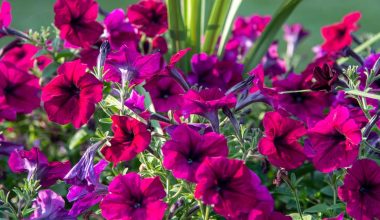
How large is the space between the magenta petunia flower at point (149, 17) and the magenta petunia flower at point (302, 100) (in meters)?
0.35

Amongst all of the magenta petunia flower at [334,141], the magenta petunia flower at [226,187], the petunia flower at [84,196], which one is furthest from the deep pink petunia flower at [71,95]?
the magenta petunia flower at [334,141]

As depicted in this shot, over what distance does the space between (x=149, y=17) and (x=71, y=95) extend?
537 mm

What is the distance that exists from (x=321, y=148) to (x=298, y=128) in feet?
A: 0.19

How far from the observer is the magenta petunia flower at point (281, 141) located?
3.97 ft

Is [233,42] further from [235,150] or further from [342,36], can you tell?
[235,150]

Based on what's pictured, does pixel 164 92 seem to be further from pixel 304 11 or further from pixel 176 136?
pixel 304 11

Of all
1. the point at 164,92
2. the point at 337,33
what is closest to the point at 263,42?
the point at 337,33

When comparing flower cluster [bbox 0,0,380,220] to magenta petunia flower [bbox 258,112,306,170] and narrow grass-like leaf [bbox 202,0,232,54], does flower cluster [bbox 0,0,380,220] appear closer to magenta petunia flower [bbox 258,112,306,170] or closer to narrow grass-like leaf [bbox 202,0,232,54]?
magenta petunia flower [bbox 258,112,306,170]

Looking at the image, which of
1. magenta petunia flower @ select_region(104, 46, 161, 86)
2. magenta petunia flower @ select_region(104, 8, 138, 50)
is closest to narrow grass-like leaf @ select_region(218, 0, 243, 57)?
magenta petunia flower @ select_region(104, 8, 138, 50)

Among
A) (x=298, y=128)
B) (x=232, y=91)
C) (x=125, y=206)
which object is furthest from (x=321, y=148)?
(x=125, y=206)

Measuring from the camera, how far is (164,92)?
5.05 ft

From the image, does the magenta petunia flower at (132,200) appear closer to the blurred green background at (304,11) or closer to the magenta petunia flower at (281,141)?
the magenta petunia flower at (281,141)

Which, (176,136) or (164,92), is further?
(164,92)

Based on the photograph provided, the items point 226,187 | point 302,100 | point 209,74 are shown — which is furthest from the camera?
point 209,74
